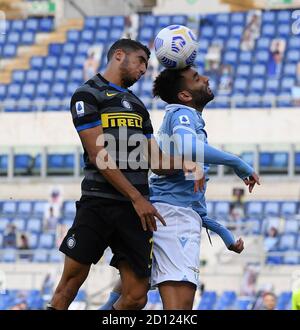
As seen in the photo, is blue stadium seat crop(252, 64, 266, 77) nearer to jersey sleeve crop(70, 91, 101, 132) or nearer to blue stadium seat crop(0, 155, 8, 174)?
blue stadium seat crop(0, 155, 8, 174)

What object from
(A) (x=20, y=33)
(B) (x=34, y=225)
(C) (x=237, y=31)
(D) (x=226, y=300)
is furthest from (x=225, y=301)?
(A) (x=20, y=33)

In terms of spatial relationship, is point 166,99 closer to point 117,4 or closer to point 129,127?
point 129,127

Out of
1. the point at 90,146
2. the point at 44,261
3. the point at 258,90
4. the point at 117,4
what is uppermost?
the point at 117,4

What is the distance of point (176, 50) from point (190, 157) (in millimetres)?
751

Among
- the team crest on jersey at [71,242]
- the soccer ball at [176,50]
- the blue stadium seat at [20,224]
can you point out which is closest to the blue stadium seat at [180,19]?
the blue stadium seat at [20,224]

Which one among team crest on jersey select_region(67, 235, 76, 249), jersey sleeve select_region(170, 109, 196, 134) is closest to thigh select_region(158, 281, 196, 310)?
team crest on jersey select_region(67, 235, 76, 249)

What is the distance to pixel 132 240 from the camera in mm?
7750

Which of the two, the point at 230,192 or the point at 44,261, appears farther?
the point at 230,192

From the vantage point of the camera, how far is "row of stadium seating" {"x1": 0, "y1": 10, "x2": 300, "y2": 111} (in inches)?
973

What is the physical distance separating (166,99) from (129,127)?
0.58m

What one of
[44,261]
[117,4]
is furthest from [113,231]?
[117,4]

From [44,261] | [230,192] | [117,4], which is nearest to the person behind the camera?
[44,261]

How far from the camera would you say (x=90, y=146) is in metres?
7.58
